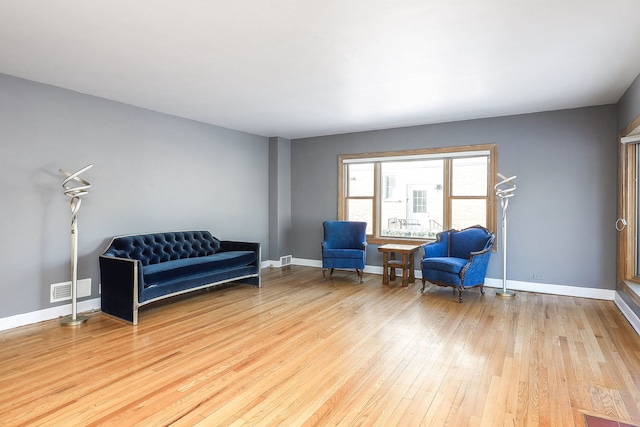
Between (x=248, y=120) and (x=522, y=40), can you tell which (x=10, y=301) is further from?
(x=522, y=40)

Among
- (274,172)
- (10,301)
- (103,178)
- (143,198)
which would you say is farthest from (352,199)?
(10,301)

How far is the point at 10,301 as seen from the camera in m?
3.68

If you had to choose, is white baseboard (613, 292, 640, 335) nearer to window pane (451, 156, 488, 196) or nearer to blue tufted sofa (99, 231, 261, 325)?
window pane (451, 156, 488, 196)

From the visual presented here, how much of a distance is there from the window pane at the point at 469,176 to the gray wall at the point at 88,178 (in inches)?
152

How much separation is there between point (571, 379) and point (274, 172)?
18.4ft

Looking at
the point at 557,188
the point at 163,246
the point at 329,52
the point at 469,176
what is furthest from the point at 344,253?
the point at 329,52

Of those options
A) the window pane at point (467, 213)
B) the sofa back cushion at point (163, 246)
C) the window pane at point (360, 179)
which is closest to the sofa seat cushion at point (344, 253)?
the window pane at point (360, 179)

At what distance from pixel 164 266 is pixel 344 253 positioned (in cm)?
277

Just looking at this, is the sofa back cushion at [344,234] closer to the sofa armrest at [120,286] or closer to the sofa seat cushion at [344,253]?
the sofa seat cushion at [344,253]

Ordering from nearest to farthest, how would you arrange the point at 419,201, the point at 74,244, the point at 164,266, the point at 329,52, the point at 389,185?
the point at 329,52, the point at 74,244, the point at 164,266, the point at 419,201, the point at 389,185

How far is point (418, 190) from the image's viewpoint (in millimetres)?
6188

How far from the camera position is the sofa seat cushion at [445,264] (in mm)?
4785

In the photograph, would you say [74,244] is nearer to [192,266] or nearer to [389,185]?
[192,266]

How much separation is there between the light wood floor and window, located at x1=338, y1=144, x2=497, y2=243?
1.76 meters
